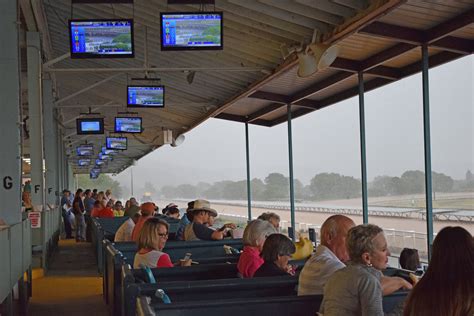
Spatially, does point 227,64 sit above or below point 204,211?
above

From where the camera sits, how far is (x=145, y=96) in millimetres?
12617

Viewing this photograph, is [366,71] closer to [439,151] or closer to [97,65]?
[439,151]

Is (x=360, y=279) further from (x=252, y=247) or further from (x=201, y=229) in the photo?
(x=201, y=229)

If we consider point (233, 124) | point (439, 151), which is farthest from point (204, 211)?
point (233, 124)

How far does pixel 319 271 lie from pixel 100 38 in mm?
5020

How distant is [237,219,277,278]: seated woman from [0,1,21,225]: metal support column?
3.55 meters

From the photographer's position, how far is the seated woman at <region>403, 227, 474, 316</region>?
2.40 m

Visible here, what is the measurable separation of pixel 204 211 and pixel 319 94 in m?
5.47

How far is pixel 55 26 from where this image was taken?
12.4 meters

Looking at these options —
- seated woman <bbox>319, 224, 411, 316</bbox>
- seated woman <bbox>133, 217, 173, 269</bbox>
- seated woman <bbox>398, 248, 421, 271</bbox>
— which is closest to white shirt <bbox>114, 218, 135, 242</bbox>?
seated woman <bbox>133, 217, 173, 269</bbox>

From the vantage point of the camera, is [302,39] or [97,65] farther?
[97,65]

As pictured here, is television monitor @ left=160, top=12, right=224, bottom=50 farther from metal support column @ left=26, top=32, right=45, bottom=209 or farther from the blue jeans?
the blue jeans

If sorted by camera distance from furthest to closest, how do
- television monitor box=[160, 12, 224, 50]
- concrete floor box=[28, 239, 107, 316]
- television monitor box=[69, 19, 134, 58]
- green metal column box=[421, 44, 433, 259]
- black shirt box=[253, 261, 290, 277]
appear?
green metal column box=[421, 44, 433, 259], concrete floor box=[28, 239, 107, 316], television monitor box=[69, 19, 134, 58], television monitor box=[160, 12, 224, 50], black shirt box=[253, 261, 290, 277]

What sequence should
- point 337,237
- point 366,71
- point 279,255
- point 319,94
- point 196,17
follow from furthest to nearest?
point 319,94 < point 366,71 < point 196,17 < point 279,255 < point 337,237
